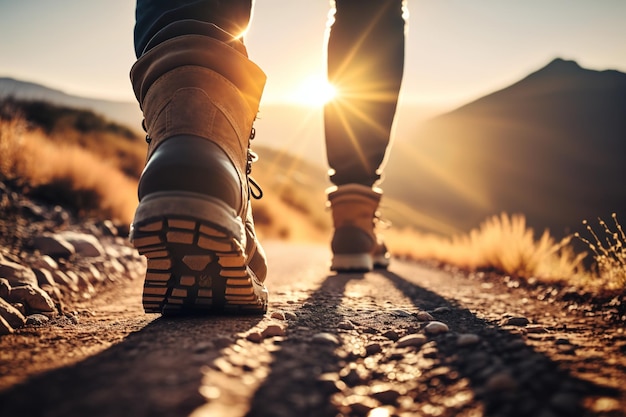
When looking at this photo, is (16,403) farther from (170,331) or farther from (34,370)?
(170,331)

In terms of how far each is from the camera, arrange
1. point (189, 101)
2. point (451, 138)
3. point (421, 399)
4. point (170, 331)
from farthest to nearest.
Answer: point (451, 138)
point (189, 101)
point (170, 331)
point (421, 399)

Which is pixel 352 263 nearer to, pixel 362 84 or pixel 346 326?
pixel 362 84

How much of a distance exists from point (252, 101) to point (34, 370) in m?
0.83

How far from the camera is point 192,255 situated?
94 cm

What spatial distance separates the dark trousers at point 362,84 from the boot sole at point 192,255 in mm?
1523

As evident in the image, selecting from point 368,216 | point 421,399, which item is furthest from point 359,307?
point 368,216

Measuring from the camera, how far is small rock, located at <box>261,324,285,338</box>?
884 millimetres

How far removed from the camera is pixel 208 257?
3.06 ft

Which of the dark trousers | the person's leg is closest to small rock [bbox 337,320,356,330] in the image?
the person's leg

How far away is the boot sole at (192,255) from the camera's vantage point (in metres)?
0.87

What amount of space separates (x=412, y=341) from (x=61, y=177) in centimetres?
366

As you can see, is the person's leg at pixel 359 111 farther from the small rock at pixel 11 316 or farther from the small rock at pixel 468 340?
the small rock at pixel 11 316

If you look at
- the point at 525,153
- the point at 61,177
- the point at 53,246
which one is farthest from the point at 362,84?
the point at 525,153

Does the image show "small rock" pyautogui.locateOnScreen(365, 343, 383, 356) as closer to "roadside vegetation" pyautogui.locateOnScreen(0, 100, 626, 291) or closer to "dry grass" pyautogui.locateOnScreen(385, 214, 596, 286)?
"roadside vegetation" pyautogui.locateOnScreen(0, 100, 626, 291)
